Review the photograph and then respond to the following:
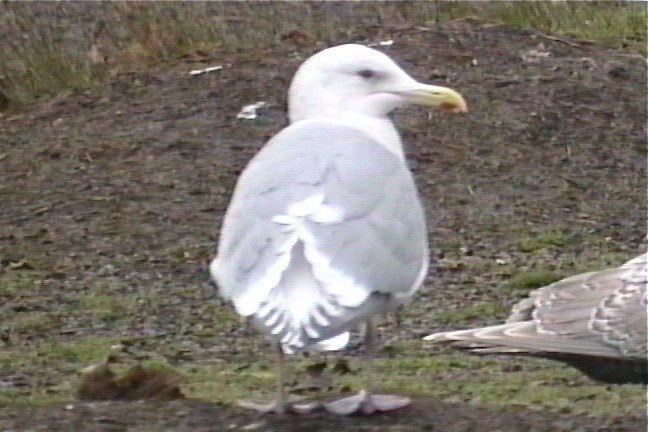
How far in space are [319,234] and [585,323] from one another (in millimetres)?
1074

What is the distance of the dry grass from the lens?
40.8 ft

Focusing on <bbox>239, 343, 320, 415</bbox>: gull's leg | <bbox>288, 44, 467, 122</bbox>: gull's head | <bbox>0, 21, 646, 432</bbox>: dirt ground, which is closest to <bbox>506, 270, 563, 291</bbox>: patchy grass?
<bbox>0, 21, 646, 432</bbox>: dirt ground

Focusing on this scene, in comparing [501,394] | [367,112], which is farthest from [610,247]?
[367,112]

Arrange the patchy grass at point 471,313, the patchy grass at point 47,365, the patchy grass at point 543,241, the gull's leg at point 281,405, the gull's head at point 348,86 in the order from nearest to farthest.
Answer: the gull's leg at point 281,405 → the gull's head at point 348,86 → the patchy grass at point 47,365 → the patchy grass at point 471,313 → the patchy grass at point 543,241

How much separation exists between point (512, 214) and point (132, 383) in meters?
3.95

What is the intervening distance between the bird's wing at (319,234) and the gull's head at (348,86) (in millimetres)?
236

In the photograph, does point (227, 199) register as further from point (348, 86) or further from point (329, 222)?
point (329, 222)

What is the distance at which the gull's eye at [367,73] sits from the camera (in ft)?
17.9

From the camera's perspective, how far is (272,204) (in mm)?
4715

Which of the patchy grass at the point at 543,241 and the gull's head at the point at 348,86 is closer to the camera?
the gull's head at the point at 348,86

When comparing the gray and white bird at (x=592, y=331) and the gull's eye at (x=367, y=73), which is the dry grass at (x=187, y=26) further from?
the gray and white bird at (x=592, y=331)

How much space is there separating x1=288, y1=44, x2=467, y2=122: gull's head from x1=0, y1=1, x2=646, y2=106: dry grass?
6.58 metres

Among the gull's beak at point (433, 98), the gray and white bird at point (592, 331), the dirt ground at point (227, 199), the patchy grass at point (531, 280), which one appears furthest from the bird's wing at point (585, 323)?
the patchy grass at point (531, 280)

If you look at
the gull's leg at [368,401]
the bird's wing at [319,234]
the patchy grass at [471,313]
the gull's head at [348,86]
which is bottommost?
the patchy grass at [471,313]
